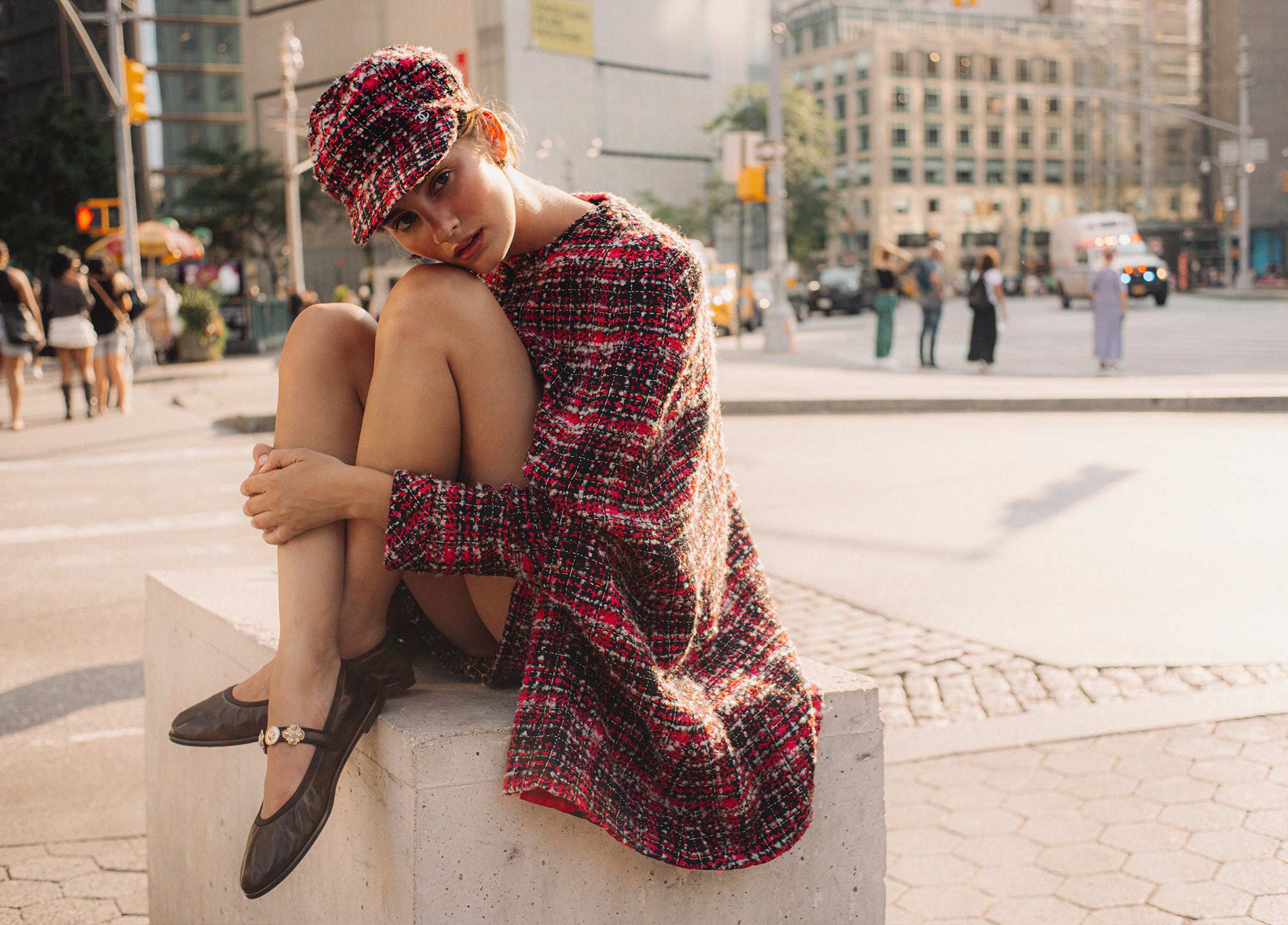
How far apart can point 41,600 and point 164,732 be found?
3558 mm

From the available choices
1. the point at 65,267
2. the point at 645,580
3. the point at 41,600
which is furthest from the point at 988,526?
the point at 65,267

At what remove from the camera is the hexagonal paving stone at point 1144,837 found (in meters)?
3.00

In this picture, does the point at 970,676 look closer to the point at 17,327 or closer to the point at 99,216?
the point at 17,327

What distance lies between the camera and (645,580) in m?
2.05

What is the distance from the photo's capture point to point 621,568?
6.69 ft

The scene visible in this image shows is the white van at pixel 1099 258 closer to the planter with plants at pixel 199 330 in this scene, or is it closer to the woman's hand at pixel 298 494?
the planter with plants at pixel 199 330

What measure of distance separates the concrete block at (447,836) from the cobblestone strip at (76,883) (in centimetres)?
24

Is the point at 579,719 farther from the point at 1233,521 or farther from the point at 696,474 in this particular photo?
the point at 1233,521

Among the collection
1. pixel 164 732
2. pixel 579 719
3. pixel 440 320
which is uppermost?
pixel 440 320

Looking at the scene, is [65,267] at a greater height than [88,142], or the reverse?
[88,142]

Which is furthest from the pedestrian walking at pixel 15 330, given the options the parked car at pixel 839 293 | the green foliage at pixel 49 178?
the green foliage at pixel 49 178

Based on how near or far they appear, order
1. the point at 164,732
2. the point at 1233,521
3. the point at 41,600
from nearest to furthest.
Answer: the point at 164,732 → the point at 41,600 → the point at 1233,521

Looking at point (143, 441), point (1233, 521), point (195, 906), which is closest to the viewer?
point (195, 906)

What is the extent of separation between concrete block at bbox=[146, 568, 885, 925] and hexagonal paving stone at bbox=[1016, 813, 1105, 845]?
2.94 feet
